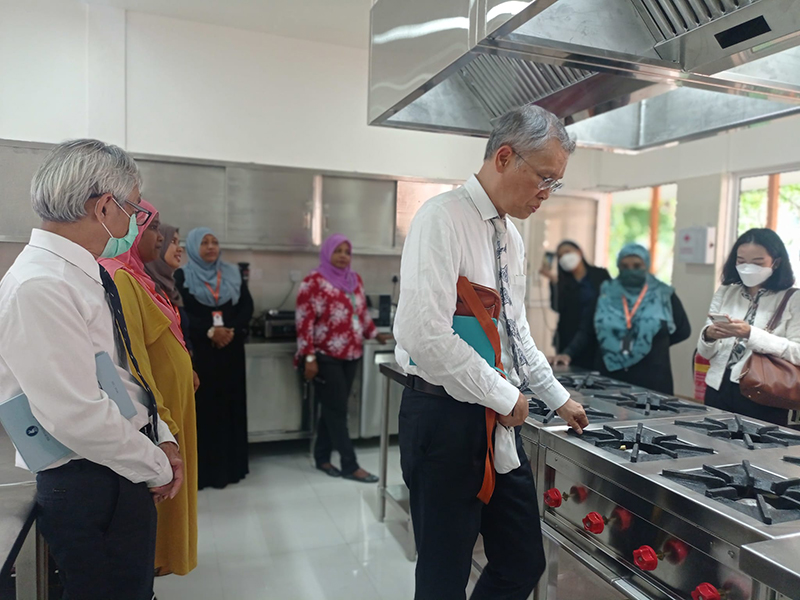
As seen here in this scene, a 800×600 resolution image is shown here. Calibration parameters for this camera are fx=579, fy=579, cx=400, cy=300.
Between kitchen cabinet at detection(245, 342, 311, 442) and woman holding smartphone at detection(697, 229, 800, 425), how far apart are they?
2564mm

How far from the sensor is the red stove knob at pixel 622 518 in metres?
1.35

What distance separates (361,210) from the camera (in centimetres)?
442

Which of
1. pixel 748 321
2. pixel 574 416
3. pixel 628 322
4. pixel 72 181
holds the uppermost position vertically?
pixel 72 181

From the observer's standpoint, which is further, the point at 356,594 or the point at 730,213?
the point at 730,213

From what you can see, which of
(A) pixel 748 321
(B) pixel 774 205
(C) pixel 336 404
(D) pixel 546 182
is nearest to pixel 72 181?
(D) pixel 546 182

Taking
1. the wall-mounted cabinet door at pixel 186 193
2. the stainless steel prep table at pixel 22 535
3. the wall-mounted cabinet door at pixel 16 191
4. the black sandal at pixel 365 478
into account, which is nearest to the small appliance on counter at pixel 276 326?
the wall-mounted cabinet door at pixel 186 193

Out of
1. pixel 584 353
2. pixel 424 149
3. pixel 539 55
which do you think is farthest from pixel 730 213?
pixel 539 55

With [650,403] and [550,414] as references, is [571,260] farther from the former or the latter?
Answer: [550,414]

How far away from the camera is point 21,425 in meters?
1.17

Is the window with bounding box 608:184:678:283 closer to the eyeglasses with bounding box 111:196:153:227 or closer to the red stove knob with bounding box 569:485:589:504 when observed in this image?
the red stove knob with bounding box 569:485:589:504

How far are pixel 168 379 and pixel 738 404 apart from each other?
2.12 m

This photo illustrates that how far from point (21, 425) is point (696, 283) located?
4284 mm

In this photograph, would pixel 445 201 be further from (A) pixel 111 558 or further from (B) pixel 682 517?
(A) pixel 111 558

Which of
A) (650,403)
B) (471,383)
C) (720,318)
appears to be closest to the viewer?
(471,383)
